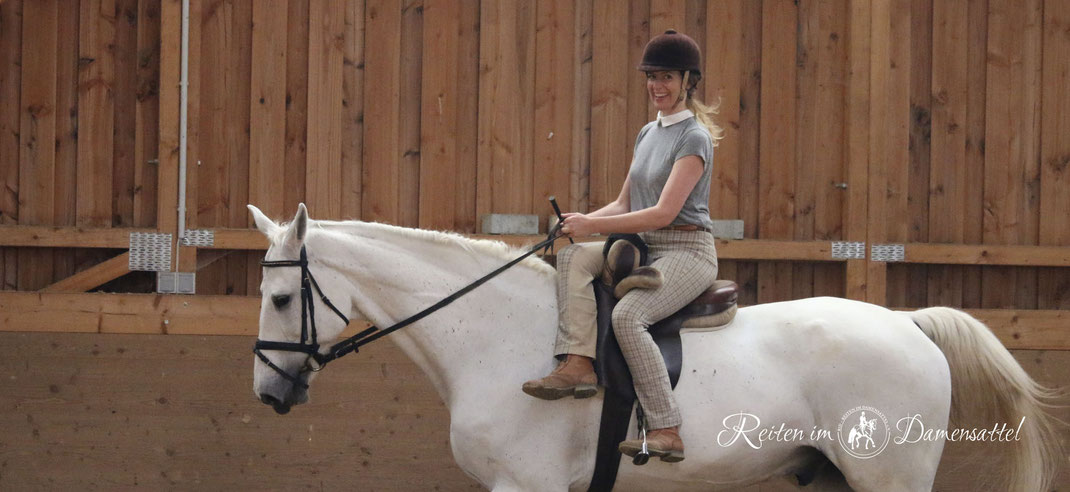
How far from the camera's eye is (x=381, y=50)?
556 cm

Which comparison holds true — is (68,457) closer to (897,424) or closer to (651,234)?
(651,234)

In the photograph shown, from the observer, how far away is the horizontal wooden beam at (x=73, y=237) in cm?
532

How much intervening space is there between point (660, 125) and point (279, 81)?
2.72 meters

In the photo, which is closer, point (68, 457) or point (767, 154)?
point (68, 457)

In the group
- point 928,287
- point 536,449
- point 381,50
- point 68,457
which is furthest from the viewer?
point 928,287

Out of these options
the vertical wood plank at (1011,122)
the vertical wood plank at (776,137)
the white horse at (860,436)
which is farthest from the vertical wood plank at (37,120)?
the vertical wood plank at (1011,122)

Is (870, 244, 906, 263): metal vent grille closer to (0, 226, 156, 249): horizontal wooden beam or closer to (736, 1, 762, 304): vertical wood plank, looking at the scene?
(736, 1, 762, 304): vertical wood plank

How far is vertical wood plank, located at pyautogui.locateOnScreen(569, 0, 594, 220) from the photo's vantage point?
565 centimetres

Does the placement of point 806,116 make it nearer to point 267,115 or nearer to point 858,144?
point 858,144

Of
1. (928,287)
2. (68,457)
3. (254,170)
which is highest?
(254,170)

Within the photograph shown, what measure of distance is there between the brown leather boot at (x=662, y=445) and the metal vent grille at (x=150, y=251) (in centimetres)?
320

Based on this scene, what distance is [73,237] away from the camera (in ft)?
17.5

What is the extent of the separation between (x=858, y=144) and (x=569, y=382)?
320 cm

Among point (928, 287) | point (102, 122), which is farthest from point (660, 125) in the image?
point (102, 122)
